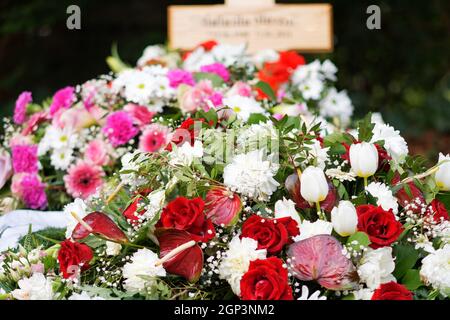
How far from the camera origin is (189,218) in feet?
3.43

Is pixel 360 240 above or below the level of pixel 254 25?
below

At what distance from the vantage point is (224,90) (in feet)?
6.72

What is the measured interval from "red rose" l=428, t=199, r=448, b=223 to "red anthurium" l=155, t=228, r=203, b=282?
432 mm

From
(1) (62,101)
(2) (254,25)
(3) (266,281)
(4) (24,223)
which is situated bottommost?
(4) (24,223)

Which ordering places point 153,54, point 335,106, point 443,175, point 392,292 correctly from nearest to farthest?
point 392,292
point 443,175
point 335,106
point 153,54

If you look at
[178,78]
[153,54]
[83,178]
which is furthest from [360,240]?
[153,54]

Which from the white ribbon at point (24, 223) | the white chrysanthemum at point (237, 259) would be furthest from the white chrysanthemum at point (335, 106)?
the white chrysanthemum at point (237, 259)

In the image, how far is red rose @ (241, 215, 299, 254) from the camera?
3.42 ft

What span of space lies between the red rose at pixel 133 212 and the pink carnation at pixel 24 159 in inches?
30.1

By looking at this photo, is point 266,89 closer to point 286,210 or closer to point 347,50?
point 286,210

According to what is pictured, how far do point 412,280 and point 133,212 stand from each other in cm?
50

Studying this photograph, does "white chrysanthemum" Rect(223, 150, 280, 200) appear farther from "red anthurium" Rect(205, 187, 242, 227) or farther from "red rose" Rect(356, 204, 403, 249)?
"red rose" Rect(356, 204, 403, 249)

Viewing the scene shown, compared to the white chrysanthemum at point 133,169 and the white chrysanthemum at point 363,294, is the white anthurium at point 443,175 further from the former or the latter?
the white chrysanthemum at point 133,169
